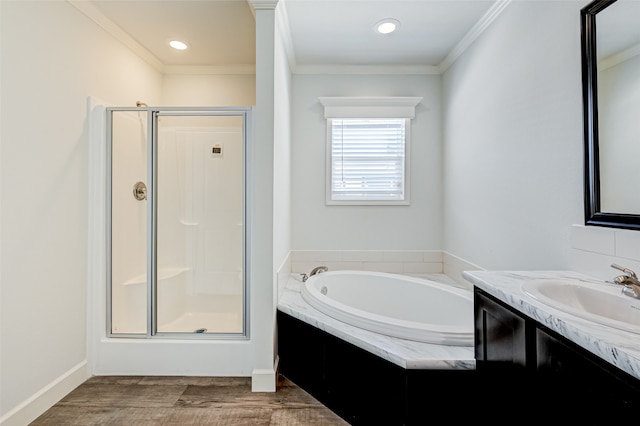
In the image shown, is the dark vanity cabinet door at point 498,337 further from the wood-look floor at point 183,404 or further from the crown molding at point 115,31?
the crown molding at point 115,31

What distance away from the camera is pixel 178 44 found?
263cm

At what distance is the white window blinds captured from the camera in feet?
10.0

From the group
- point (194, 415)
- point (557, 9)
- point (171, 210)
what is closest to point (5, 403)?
point (194, 415)

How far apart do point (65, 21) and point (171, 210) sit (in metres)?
1.30

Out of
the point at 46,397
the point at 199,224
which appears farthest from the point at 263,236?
the point at 46,397

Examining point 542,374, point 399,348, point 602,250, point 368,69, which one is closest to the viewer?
point 542,374

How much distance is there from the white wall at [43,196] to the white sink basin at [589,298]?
2344mm

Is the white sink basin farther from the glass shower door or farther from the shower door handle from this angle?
the shower door handle

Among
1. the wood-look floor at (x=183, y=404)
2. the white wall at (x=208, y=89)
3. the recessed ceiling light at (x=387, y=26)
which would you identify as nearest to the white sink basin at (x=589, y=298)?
the wood-look floor at (x=183, y=404)

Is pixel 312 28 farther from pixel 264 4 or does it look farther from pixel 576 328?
pixel 576 328

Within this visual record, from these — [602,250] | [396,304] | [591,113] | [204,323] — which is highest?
[591,113]

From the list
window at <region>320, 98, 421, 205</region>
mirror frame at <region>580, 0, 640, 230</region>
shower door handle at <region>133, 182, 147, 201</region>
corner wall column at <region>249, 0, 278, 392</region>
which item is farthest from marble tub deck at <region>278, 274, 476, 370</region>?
shower door handle at <region>133, 182, 147, 201</region>

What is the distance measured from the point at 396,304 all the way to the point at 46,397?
233 centimetres

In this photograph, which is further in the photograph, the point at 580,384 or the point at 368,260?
the point at 368,260
